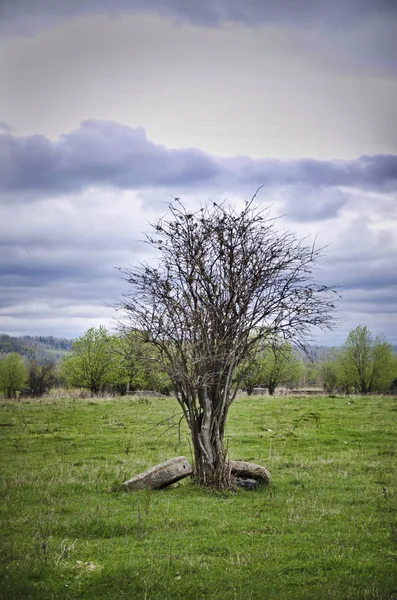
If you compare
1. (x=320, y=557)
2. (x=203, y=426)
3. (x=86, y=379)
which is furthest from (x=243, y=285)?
(x=86, y=379)

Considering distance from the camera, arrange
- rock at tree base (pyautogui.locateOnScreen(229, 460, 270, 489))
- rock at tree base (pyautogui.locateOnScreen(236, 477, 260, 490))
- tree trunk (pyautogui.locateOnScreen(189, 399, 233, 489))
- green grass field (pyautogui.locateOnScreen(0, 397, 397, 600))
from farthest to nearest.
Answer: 1. rock at tree base (pyautogui.locateOnScreen(229, 460, 270, 489))
2. rock at tree base (pyautogui.locateOnScreen(236, 477, 260, 490))
3. tree trunk (pyautogui.locateOnScreen(189, 399, 233, 489))
4. green grass field (pyautogui.locateOnScreen(0, 397, 397, 600))

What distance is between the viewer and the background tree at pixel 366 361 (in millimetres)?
71062

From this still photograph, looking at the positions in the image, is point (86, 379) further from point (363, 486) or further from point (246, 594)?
point (246, 594)

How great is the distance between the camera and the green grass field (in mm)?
6715

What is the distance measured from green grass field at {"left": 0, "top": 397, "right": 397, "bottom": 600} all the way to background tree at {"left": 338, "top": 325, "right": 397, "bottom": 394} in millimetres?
54898

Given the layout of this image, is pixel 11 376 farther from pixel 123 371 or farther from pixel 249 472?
pixel 249 472

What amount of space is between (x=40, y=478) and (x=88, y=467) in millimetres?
1722

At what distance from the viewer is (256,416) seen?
28578 millimetres

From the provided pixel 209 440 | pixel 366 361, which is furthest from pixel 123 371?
pixel 209 440

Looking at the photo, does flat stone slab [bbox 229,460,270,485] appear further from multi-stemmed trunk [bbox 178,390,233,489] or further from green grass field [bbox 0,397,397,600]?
green grass field [bbox 0,397,397,600]

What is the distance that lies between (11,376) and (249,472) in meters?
72.7

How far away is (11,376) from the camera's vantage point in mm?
77688

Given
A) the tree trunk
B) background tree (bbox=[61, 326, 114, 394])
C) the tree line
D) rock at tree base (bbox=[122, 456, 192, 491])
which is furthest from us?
background tree (bbox=[61, 326, 114, 394])

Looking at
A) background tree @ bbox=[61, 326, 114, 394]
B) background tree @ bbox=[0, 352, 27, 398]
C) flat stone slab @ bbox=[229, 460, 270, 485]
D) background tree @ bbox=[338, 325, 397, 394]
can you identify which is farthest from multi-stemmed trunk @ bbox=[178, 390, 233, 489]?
background tree @ bbox=[0, 352, 27, 398]
